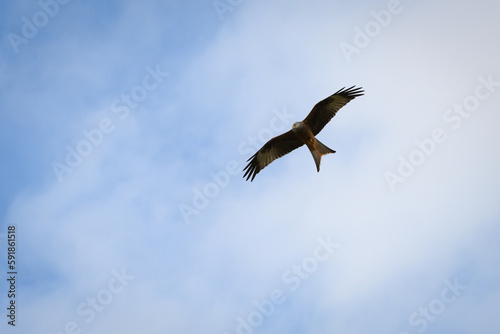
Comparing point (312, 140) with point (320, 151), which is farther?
point (320, 151)

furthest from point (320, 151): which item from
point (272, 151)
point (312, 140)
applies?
point (272, 151)

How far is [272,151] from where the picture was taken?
17062 mm

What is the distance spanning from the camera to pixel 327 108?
52.4ft

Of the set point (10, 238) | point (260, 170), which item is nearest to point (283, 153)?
point (260, 170)

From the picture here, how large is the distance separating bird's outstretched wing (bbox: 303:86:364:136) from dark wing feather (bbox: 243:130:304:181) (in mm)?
770

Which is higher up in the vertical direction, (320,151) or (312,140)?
(312,140)

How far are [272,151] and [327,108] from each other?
246 cm

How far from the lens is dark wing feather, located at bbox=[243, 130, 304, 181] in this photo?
1661 centimetres

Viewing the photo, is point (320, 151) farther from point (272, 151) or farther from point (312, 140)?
point (272, 151)

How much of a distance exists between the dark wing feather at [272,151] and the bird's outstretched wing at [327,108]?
0.77 meters

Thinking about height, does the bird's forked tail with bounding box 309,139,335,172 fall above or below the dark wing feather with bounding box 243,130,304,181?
below

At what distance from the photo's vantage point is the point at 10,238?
1762 centimetres

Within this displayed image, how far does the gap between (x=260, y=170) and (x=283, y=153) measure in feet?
3.32

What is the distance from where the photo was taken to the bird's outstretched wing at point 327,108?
15.8 m
